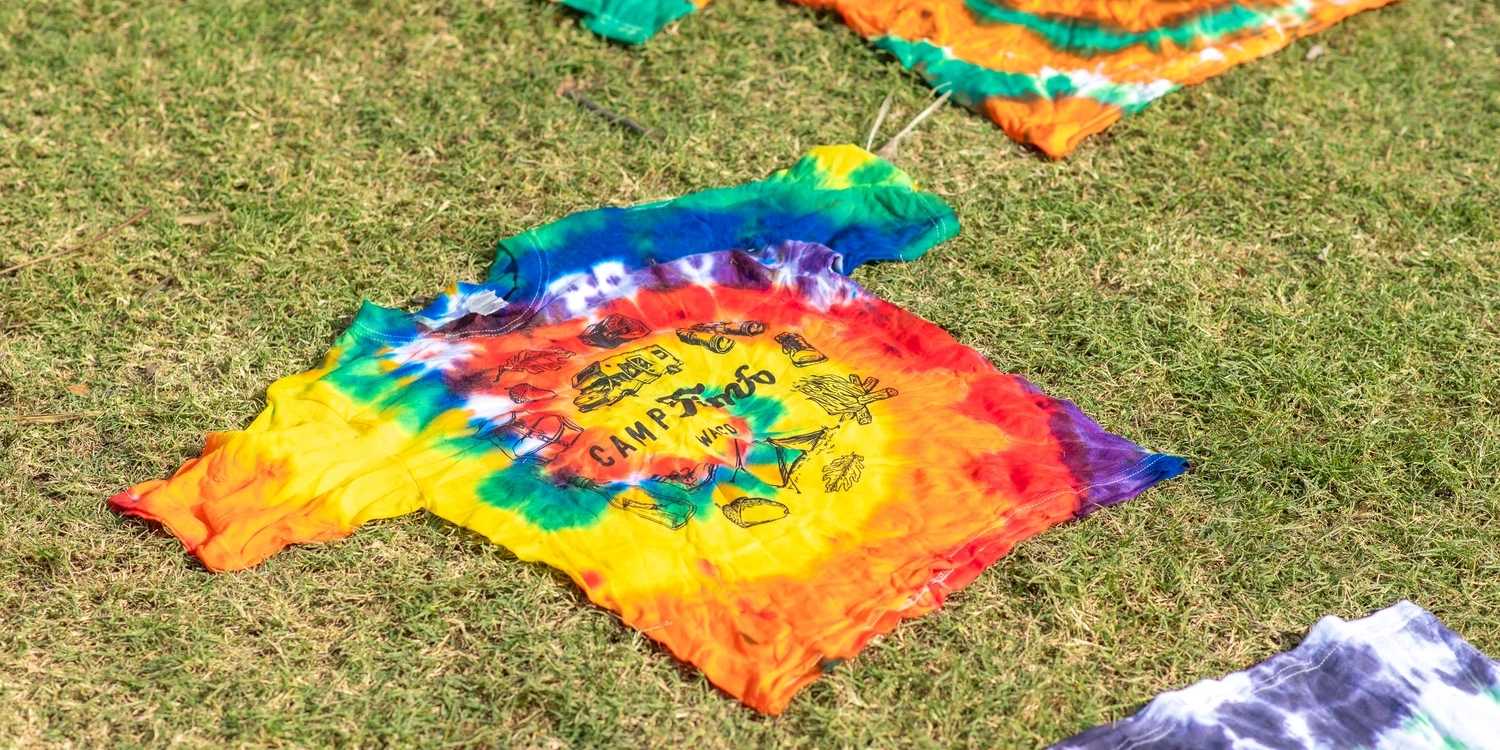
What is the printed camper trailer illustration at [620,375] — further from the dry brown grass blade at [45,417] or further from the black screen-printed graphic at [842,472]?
the dry brown grass blade at [45,417]

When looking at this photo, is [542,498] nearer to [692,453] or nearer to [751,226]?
[692,453]

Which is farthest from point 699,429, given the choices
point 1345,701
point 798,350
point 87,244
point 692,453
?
point 87,244

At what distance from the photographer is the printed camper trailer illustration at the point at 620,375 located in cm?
322

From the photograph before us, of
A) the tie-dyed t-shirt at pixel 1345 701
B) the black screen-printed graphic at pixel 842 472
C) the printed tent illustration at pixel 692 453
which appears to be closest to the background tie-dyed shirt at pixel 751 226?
the printed tent illustration at pixel 692 453

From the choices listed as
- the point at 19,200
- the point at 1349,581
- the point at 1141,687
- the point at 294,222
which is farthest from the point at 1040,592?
the point at 19,200

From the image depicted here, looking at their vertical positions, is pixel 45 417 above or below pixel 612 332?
below

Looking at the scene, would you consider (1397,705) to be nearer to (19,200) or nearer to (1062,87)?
(1062,87)

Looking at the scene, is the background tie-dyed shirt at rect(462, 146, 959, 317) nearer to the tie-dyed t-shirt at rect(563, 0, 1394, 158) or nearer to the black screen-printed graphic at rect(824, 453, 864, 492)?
the tie-dyed t-shirt at rect(563, 0, 1394, 158)

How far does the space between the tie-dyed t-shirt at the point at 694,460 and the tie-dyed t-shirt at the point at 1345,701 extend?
477 mm

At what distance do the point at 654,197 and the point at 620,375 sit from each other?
2.68 ft

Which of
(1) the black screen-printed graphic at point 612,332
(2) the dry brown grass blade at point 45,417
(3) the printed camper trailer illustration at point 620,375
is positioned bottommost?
(2) the dry brown grass blade at point 45,417

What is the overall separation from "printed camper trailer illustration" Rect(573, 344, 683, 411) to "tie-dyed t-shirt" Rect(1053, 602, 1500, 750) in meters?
1.22

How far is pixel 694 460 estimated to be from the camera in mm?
3113

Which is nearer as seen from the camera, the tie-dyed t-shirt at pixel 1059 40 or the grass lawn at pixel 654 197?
the grass lawn at pixel 654 197
